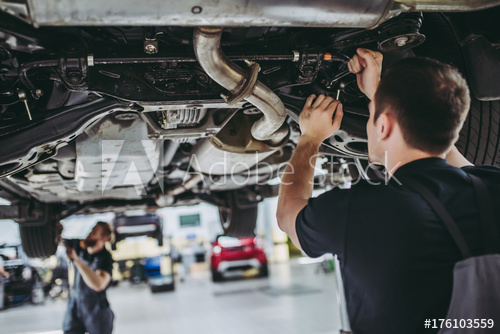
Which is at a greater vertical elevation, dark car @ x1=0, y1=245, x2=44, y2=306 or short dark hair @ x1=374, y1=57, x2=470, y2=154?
short dark hair @ x1=374, y1=57, x2=470, y2=154

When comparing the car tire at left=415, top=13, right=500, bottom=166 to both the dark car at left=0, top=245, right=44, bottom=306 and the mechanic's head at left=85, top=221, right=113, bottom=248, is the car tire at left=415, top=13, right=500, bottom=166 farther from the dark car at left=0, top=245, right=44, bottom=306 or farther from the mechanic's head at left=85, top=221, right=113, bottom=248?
the dark car at left=0, top=245, right=44, bottom=306

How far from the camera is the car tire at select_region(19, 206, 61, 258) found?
13.8ft

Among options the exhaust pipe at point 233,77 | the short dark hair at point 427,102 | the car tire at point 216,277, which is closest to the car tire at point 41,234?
the exhaust pipe at point 233,77

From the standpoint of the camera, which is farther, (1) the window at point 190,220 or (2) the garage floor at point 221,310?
(1) the window at point 190,220

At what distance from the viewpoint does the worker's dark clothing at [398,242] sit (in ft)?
3.56

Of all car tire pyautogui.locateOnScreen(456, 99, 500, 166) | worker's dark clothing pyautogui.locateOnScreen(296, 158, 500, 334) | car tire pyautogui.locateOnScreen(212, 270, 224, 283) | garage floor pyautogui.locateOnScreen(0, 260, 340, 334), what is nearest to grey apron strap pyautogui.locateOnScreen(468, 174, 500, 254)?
worker's dark clothing pyautogui.locateOnScreen(296, 158, 500, 334)

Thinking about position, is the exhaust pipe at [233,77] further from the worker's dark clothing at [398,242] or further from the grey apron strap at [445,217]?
the grey apron strap at [445,217]

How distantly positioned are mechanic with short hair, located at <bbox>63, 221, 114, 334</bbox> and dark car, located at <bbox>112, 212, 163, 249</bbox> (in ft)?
13.4

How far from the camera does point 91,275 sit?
3834 millimetres

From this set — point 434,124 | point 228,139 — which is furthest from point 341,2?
point 228,139

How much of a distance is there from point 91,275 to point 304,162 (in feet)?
9.72

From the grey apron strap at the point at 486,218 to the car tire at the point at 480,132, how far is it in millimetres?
1090

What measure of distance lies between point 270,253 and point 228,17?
1554 centimetres

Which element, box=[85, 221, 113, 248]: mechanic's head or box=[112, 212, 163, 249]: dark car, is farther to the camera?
box=[112, 212, 163, 249]: dark car
